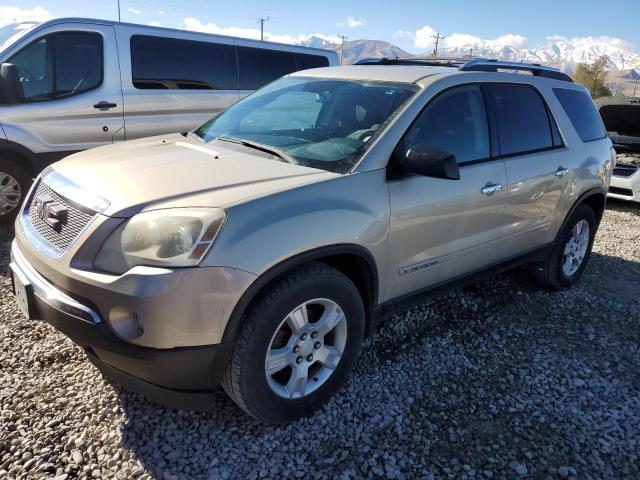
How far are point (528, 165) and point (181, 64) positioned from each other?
177 inches

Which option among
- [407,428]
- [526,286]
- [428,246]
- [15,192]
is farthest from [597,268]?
[15,192]

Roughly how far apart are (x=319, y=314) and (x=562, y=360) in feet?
6.04

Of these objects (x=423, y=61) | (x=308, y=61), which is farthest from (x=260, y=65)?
(x=423, y=61)

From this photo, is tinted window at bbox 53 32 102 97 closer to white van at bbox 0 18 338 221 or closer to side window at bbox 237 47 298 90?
white van at bbox 0 18 338 221

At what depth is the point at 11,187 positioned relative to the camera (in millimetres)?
5305

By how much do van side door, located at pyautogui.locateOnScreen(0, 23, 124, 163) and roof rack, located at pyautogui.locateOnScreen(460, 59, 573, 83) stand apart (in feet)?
13.2

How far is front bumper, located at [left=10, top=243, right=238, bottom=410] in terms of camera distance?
2193mm

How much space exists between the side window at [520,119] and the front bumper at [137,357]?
2450mm

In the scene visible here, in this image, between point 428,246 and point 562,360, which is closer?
point 428,246

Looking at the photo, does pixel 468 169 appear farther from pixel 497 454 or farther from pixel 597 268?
pixel 597 268

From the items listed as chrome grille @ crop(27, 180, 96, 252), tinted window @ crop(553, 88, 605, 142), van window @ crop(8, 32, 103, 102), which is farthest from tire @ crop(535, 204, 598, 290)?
van window @ crop(8, 32, 103, 102)

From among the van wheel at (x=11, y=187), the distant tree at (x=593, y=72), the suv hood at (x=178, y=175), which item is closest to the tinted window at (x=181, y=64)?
the van wheel at (x=11, y=187)

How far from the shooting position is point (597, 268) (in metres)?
5.40

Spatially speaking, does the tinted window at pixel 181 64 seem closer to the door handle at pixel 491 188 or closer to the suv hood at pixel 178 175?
the suv hood at pixel 178 175
